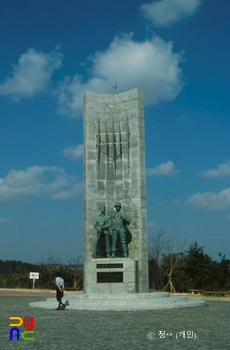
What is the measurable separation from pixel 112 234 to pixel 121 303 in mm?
4394

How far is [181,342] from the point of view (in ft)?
28.4

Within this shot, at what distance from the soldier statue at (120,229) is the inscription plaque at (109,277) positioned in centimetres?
95

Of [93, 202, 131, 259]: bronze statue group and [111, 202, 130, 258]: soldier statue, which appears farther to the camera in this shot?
[93, 202, 131, 259]: bronze statue group

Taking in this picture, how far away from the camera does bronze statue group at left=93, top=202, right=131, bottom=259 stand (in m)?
19.5

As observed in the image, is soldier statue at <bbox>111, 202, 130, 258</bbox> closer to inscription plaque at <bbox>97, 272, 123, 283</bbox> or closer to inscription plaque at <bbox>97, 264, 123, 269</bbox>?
inscription plaque at <bbox>97, 264, 123, 269</bbox>

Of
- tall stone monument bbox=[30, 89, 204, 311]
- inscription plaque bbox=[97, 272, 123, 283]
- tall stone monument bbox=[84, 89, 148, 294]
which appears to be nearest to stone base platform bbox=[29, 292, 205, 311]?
tall stone monument bbox=[30, 89, 204, 311]

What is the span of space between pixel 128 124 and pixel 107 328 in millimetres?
12468

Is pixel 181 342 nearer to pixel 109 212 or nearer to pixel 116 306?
pixel 116 306

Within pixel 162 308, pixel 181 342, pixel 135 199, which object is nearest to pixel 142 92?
pixel 135 199

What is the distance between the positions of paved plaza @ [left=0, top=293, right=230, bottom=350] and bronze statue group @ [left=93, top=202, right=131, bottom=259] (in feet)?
16.8

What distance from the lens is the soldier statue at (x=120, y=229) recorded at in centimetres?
1942

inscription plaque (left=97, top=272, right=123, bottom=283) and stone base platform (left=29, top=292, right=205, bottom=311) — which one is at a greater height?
inscription plaque (left=97, top=272, right=123, bottom=283)

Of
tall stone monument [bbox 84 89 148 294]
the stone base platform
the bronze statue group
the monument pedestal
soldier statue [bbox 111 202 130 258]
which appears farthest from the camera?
the bronze statue group

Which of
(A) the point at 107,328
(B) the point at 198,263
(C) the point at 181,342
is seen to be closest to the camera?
(C) the point at 181,342
